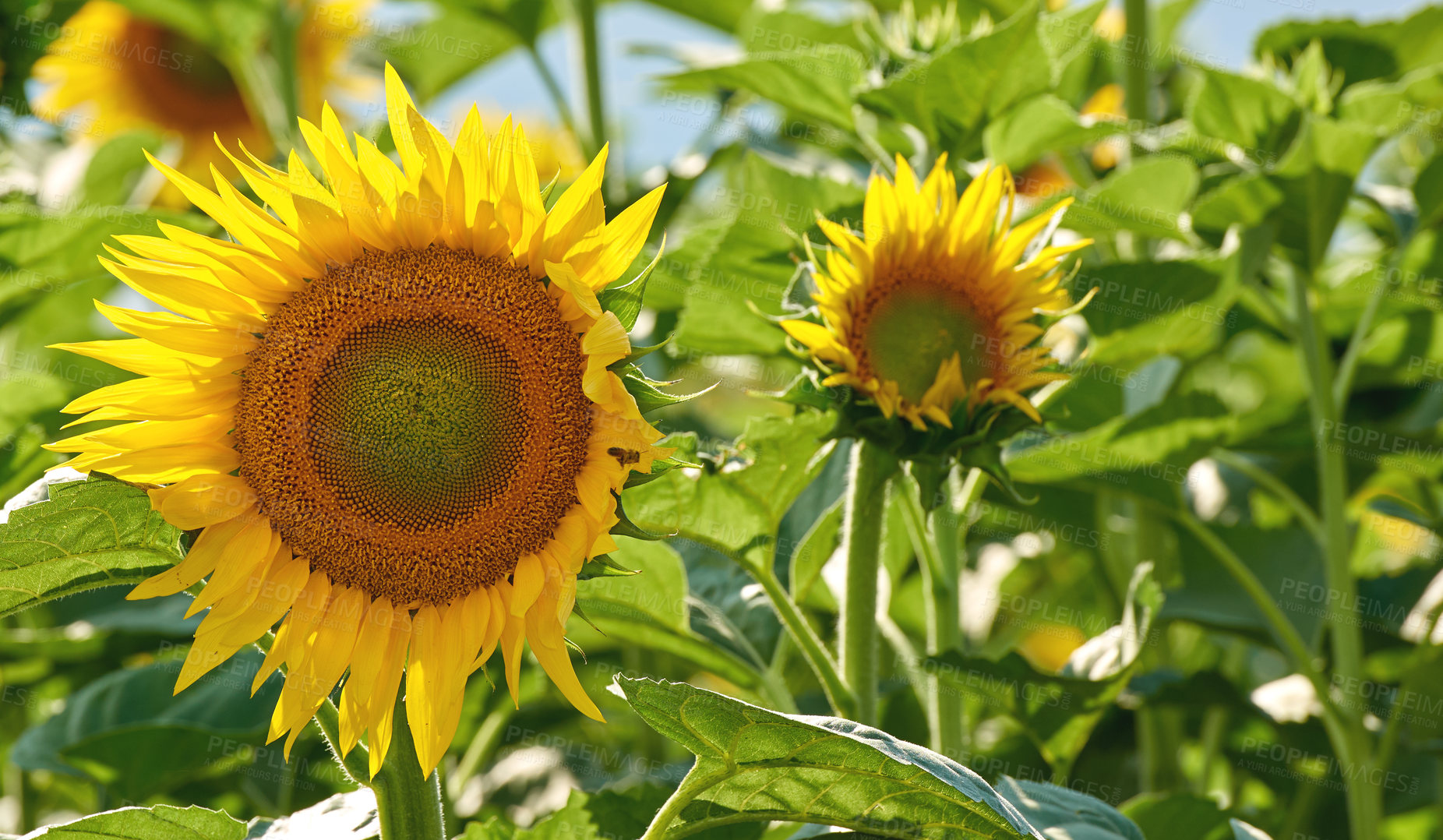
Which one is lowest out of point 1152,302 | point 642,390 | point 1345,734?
point 1345,734

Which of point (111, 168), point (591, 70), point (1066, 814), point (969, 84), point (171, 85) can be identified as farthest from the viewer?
point (171, 85)

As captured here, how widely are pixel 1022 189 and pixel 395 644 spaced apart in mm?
2326

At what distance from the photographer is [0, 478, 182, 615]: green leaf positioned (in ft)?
3.53

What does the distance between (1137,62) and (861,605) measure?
1327mm

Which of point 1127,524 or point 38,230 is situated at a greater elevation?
point 38,230

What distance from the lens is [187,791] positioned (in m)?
2.20

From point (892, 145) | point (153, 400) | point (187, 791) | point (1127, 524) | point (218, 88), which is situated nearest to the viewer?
point (153, 400)

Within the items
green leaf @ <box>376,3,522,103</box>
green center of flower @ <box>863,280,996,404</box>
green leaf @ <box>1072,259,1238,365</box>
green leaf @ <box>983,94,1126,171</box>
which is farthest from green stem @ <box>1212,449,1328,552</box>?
green leaf @ <box>376,3,522,103</box>

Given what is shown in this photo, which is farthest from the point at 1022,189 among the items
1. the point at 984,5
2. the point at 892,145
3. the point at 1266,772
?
the point at 1266,772

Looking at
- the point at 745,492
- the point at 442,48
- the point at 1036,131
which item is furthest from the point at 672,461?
the point at 442,48

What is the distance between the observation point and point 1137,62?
2.27 metres

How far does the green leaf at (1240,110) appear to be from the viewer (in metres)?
1.84

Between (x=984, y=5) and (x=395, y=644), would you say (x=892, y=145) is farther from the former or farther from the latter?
(x=395, y=644)

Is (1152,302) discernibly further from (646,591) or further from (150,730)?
(150,730)
